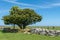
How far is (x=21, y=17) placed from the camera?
32219 mm

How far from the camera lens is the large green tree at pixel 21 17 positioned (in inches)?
1277

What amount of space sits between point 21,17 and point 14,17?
1442mm

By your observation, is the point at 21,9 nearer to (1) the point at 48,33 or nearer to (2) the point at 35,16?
(2) the point at 35,16

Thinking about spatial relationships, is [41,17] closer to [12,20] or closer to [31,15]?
[31,15]

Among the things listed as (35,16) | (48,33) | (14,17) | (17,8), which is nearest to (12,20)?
(14,17)

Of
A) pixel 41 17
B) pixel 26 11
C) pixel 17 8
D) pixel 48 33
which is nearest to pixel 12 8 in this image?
pixel 17 8

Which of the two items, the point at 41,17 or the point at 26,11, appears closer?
the point at 26,11

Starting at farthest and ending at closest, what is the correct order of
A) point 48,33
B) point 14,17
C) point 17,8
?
point 17,8 → point 14,17 → point 48,33

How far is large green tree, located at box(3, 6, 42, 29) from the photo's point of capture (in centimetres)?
3244

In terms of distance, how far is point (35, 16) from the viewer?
3475cm

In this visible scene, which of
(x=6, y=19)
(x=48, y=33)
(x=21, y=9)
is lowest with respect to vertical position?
(x=48, y=33)

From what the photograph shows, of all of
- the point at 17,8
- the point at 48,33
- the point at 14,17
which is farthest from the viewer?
the point at 17,8

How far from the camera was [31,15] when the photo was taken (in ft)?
111

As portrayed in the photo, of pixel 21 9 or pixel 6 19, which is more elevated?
pixel 21 9
